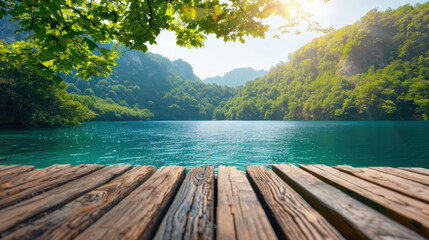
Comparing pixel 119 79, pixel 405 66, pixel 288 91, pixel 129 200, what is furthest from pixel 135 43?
pixel 119 79

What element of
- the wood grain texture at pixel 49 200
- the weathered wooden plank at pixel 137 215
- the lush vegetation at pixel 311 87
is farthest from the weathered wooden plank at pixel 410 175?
the lush vegetation at pixel 311 87

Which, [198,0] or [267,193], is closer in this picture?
[267,193]

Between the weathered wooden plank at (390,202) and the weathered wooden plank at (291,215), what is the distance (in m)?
0.55

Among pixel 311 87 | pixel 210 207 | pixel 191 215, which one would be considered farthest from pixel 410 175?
pixel 311 87

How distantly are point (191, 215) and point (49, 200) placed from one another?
4.52 ft

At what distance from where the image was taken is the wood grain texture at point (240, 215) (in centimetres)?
124

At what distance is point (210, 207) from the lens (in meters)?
1.61

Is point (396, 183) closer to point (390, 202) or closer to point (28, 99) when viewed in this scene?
point (390, 202)

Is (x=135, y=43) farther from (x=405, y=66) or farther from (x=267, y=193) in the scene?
(x=405, y=66)

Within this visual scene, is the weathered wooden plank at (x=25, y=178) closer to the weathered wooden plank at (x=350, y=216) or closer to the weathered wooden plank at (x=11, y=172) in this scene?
the weathered wooden plank at (x=11, y=172)

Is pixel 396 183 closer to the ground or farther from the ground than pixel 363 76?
closer to the ground

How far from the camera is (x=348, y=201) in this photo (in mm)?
1654

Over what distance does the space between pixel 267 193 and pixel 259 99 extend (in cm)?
16947

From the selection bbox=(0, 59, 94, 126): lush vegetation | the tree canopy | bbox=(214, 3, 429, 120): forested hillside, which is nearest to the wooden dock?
the tree canopy
